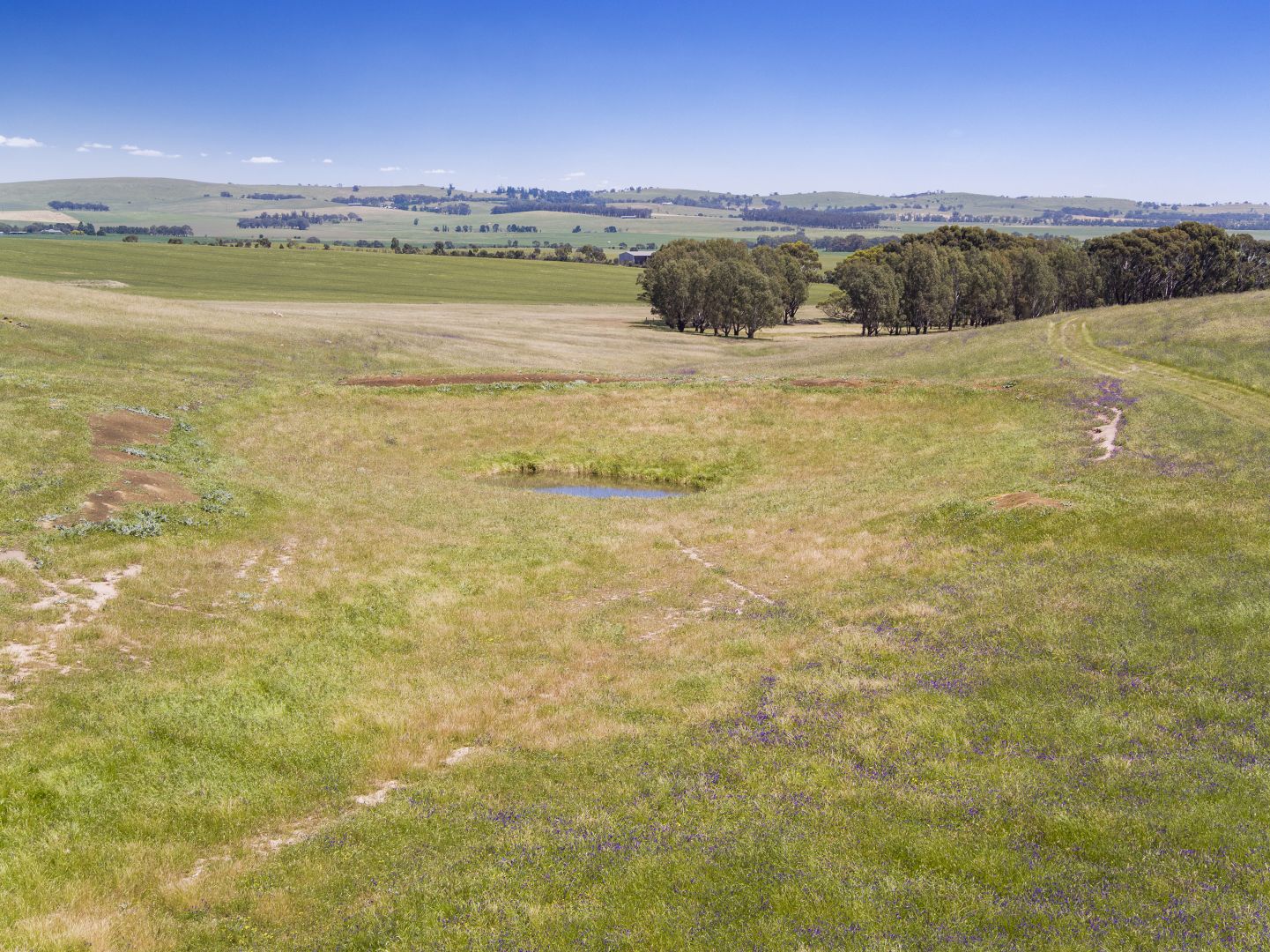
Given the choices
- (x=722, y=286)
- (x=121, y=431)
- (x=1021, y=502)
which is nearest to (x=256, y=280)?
(x=722, y=286)

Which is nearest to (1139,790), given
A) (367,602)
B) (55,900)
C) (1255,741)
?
(1255,741)

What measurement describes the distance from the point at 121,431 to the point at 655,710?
36.3 m

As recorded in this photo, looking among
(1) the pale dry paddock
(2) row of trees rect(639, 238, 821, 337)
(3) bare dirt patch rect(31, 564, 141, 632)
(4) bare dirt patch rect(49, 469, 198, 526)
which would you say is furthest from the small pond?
(2) row of trees rect(639, 238, 821, 337)

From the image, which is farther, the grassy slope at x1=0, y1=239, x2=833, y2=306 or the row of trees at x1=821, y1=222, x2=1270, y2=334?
the grassy slope at x1=0, y1=239, x2=833, y2=306

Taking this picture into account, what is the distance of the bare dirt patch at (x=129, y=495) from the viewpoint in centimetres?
2978

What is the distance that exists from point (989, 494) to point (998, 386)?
92.9 ft

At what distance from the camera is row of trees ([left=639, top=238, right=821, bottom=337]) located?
127 meters

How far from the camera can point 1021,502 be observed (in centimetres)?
3391

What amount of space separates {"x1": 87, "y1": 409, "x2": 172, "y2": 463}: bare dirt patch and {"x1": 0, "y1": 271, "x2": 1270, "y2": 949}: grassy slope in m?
1.10

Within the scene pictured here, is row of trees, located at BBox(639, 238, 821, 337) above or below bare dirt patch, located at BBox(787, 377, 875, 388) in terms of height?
above

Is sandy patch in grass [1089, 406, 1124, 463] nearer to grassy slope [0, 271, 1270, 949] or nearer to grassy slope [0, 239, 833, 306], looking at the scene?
grassy slope [0, 271, 1270, 949]

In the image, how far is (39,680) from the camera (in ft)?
61.8

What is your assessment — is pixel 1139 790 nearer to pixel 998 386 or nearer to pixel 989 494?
pixel 989 494

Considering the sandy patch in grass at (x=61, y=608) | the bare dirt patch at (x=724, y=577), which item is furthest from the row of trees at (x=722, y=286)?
the sandy patch in grass at (x=61, y=608)
